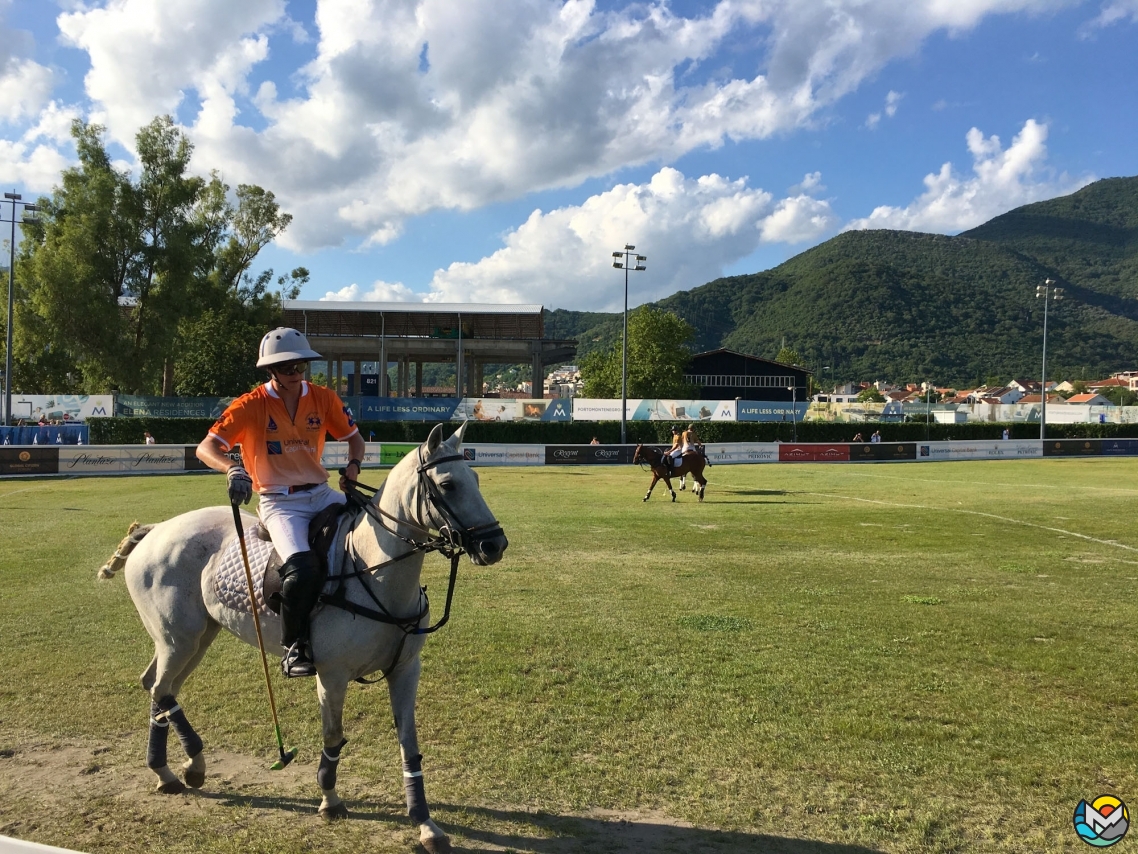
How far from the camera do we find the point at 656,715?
20.0 ft

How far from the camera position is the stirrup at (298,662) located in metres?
4.46

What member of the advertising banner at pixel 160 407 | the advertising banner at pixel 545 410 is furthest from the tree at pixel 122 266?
the advertising banner at pixel 545 410

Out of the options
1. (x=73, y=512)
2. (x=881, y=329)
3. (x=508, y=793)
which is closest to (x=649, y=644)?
(x=508, y=793)

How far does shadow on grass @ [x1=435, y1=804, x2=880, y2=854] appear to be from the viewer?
4.18m

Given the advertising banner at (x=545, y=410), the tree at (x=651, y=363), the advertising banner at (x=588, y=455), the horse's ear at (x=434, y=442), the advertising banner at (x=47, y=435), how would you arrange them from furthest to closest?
the tree at (x=651, y=363) → the advertising banner at (x=545, y=410) → the advertising banner at (x=588, y=455) → the advertising banner at (x=47, y=435) → the horse's ear at (x=434, y=442)

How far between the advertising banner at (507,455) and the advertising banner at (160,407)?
1654cm

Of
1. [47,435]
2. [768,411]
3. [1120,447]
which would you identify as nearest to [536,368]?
[768,411]

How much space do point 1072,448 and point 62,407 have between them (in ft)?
195

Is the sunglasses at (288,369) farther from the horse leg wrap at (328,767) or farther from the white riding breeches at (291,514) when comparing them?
the horse leg wrap at (328,767)

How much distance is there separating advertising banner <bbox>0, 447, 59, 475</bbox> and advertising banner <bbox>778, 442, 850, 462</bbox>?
3382cm

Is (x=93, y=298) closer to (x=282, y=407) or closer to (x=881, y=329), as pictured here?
(x=282, y=407)

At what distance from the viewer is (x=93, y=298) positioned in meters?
41.5

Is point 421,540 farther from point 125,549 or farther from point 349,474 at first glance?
point 125,549

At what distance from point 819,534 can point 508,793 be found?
12.7 m
